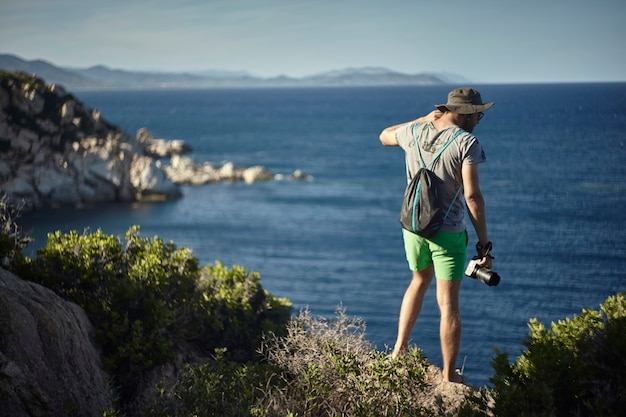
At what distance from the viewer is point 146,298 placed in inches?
270

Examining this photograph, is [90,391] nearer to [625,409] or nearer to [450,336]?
[450,336]

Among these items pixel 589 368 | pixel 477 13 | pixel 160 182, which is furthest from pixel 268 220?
pixel 589 368

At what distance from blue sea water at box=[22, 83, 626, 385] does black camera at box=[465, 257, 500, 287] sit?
13303 mm

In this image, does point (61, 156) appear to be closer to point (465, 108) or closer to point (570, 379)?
point (465, 108)

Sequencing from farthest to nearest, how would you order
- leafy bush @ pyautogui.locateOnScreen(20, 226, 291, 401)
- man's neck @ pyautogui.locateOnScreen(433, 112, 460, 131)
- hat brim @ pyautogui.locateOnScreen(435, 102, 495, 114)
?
leafy bush @ pyautogui.locateOnScreen(20, 226, 291, 401)
man's neck @ pyautogui.locateOnScreen(433, 112, 460, 131)
hat brim @ pyautogui.locateOnScreen(435, 102, 495, 114)

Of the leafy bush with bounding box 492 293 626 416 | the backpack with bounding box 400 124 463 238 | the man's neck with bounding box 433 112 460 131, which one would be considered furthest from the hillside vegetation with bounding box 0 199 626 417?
the man's neck with bounding box 433 112 460 131

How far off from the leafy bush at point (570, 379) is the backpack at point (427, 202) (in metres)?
1.26

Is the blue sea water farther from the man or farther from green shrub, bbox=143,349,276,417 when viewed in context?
green shrub, bbox=143,349,276,417

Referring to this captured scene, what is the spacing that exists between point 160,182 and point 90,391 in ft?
169

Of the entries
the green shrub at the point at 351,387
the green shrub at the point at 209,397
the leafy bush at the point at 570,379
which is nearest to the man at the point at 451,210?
the green shrub at the point at 351,387

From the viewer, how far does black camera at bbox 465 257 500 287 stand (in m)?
5.20

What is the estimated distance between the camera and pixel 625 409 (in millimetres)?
3652

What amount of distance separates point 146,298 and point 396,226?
42.8m

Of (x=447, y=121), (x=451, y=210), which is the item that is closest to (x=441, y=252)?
(x=451, y=210)
